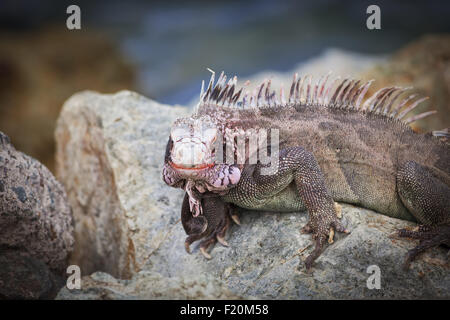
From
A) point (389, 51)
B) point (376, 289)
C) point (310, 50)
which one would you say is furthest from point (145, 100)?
point (389, 51)

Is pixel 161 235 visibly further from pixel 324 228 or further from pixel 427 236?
pixel 427 236

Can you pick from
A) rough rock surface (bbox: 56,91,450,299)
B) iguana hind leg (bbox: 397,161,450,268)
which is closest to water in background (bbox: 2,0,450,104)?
rough rock surface (bbox: 56,91,450,299)

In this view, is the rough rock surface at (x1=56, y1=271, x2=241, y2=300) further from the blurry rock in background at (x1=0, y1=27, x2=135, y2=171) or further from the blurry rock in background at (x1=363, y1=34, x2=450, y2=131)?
the blurry rock in background at (x1=0, y1=27, x2=135, y2=171)

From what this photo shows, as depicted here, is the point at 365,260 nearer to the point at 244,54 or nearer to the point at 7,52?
the point at 244,54

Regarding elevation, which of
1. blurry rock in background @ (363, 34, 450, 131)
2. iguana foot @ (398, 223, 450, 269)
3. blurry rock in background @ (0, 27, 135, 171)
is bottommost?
iguana foot @ (398, 223, 450, 269)

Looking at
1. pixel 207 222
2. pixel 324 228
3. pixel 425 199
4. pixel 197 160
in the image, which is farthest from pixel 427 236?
pixel 197 160
